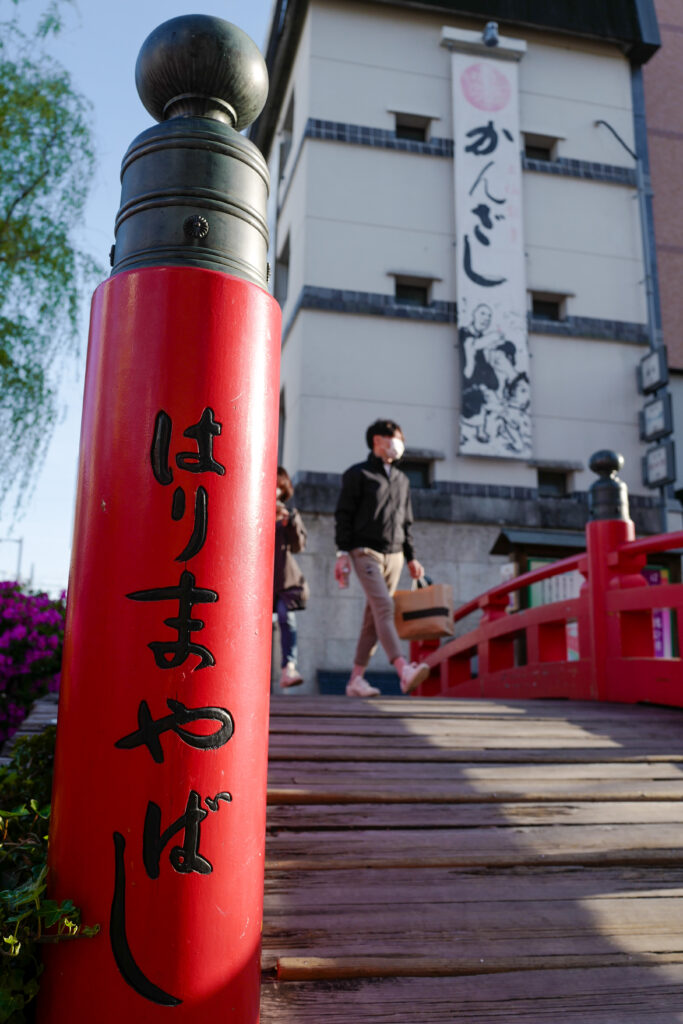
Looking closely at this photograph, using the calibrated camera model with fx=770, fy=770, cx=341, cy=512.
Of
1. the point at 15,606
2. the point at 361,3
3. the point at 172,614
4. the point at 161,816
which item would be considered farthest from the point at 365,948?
the point at 361,3

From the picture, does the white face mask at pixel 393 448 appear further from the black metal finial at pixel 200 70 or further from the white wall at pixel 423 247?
the white wall at pixel 423 247

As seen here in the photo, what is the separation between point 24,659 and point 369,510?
124 inches

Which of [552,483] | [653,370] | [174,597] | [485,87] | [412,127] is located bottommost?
[174,597]

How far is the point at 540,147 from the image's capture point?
13570 mm

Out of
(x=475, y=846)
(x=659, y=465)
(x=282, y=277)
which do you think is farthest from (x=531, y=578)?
(x=282, y=277)

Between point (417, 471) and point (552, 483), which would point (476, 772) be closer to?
point (417, 471)

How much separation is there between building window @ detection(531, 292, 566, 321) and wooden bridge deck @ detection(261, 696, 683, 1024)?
10.1 meters

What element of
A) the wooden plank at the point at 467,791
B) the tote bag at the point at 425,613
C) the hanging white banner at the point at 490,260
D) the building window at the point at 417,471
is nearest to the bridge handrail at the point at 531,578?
the tote bag at the point at 425,613

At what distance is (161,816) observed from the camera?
150cm

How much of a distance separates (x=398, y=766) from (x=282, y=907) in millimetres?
1227

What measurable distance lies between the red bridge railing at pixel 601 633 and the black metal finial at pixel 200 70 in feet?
12.6

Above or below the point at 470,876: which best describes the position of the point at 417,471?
above

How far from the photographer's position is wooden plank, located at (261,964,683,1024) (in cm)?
187

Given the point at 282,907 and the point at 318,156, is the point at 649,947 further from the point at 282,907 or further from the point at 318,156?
the point at 318,156
